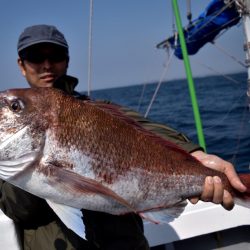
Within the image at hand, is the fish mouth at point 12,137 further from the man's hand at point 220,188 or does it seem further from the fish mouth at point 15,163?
the man's hand at point 220,188

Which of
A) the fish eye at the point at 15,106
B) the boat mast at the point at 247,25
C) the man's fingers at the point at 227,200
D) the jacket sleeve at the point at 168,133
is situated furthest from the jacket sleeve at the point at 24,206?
the boat mast at the point at 247,25

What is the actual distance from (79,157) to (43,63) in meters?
0.92

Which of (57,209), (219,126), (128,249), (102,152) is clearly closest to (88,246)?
(128,249)

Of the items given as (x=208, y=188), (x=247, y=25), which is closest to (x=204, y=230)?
(x=208, y=188)

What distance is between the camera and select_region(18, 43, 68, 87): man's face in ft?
8.10

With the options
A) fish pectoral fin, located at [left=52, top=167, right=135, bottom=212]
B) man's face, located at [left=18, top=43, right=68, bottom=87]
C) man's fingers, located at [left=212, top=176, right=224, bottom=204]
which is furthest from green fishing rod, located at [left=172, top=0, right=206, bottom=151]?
fish pectoral fin, located at [left=52, top=167, right=135, bottom=212]

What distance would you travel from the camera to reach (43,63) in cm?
249

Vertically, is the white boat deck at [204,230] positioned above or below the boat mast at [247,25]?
below

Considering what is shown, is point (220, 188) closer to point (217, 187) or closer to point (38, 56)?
point (217, 187)

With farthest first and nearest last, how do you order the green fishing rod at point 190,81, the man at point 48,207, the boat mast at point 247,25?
the green fishing rod at point 190,81, the boat mast at point 247,25, the man at point 48,207

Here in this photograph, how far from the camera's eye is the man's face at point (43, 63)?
2469 millimetres

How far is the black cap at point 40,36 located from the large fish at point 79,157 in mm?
614

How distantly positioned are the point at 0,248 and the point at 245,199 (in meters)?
1.56

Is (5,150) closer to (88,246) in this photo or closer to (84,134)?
(84,134)
